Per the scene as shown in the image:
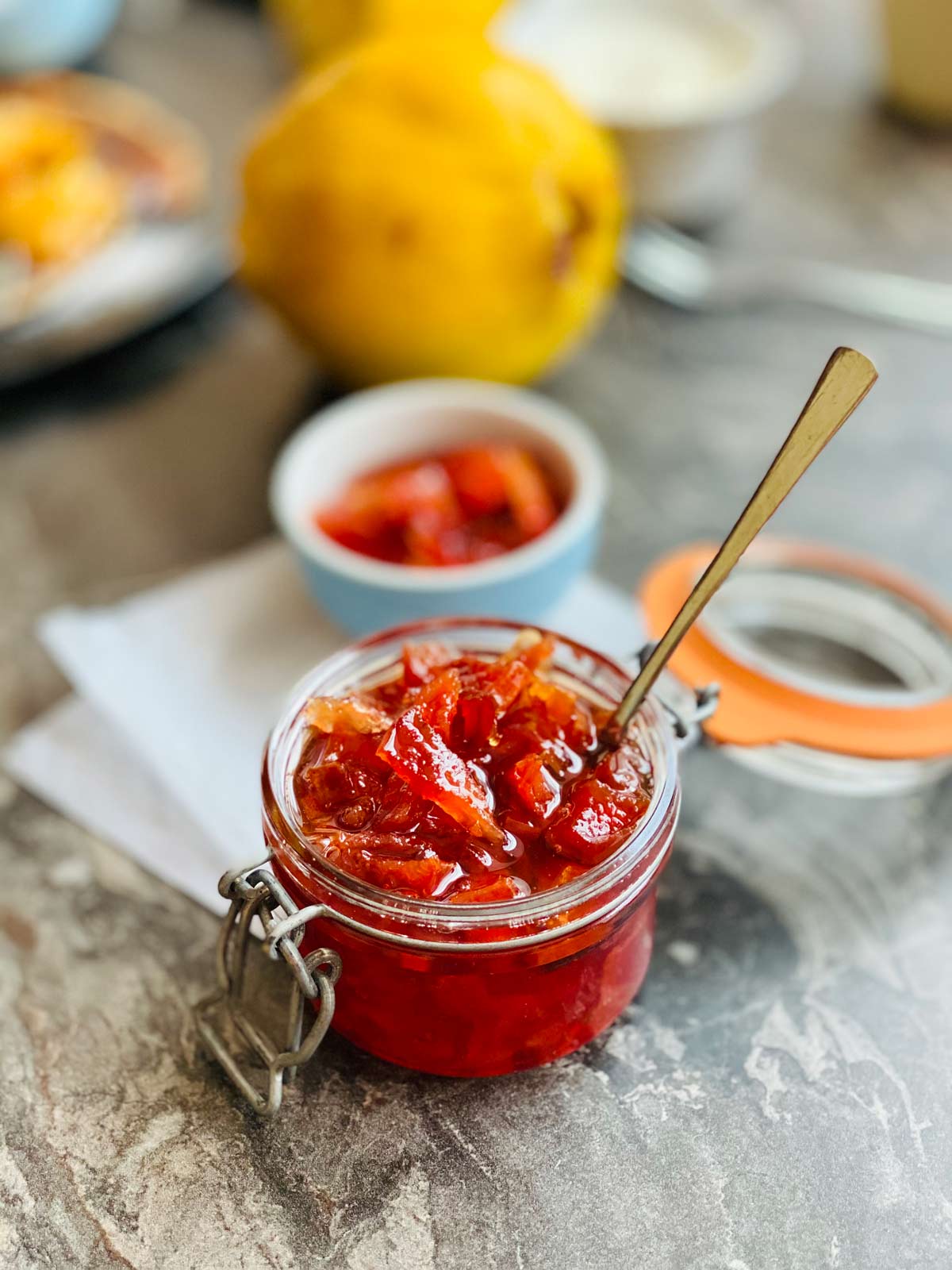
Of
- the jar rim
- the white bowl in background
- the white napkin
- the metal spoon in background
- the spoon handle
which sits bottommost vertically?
the white napkin

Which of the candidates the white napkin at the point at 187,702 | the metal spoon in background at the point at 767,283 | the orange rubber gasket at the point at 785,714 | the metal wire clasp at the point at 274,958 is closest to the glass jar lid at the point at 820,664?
the orange rubber gasket at the point at 785,714

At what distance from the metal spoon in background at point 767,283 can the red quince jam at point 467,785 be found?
859 mm

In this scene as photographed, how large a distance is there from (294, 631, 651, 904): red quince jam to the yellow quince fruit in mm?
482

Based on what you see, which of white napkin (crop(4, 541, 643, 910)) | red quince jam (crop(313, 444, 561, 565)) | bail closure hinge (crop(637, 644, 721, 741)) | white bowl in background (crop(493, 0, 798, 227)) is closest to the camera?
bail closure hinge (crop(637, 644, 721, 741))

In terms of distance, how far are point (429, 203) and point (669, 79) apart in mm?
611

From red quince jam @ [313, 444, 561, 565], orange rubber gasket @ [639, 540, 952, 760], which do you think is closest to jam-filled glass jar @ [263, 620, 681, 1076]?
orange rubber gasket @ [639, 540, 952, 760]

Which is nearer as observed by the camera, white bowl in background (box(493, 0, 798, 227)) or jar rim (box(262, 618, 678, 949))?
jar rim (box(262, 618, 678, 949))

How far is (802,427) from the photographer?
60 cm

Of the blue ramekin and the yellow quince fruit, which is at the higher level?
the yellow quince fruit

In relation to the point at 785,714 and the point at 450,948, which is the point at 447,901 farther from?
the point at 785,714

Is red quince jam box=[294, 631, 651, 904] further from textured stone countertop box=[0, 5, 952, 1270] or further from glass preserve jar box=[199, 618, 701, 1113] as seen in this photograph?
textured stone countertop box=[0, 5, 952, 1270]

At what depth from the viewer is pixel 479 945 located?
58cm

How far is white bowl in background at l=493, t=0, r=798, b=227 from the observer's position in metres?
1.37

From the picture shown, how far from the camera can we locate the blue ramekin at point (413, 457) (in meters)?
0.91
